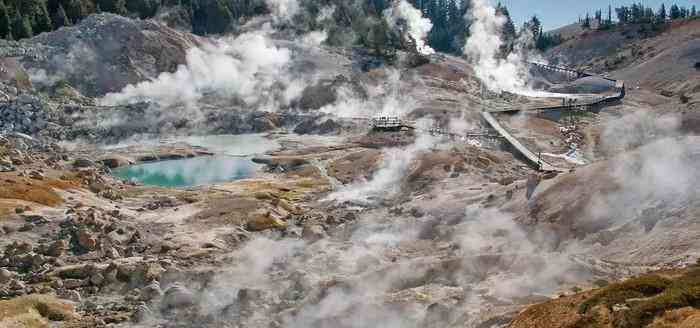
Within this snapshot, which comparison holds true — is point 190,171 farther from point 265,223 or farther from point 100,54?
point 100,54

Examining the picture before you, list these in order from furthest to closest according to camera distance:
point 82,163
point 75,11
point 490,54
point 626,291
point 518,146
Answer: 1. point 490,54
2. point 75,11
3. point 518,146
4. point 82,163
5. point 626,291

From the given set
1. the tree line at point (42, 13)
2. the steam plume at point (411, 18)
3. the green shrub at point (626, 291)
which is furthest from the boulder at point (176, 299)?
the steam plume at point (411, 18)

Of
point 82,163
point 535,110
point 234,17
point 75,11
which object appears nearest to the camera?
point 82,163

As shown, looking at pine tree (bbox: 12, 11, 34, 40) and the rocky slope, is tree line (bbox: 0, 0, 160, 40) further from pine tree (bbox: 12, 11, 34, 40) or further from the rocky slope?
the rocky slope

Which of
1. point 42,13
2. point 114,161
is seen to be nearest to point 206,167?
point 114,161

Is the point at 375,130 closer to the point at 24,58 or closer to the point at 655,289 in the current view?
the point at 24,58

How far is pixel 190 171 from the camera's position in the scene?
6475 centimetres

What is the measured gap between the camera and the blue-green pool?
6053cm

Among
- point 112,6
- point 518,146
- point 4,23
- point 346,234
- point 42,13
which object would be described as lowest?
point 346,234

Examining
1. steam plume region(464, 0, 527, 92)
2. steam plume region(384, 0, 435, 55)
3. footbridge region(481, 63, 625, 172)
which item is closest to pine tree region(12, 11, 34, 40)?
footbridge region(481, 63, 625, 172)

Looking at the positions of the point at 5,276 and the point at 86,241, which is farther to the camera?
the point at 86,241

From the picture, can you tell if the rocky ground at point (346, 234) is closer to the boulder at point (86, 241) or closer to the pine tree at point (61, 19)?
the boulder at point (86, 241)

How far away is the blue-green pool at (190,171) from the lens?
6053cm

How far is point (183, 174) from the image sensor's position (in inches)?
2509
